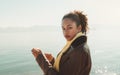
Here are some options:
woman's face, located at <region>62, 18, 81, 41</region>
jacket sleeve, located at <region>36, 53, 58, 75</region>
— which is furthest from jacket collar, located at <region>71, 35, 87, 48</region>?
jacket sleeve, located at <region>36, 53, 58, 75</region>

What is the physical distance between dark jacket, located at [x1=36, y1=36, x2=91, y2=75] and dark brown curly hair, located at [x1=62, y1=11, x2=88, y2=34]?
0.23 meters

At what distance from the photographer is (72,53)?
2688 mm

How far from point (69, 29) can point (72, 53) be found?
322mm

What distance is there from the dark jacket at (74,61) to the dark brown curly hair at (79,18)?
0.23 metres

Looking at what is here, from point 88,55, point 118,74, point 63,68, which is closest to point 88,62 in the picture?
point 88,55

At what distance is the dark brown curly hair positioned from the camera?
9.66 ft

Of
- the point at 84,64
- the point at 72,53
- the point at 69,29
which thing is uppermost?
the point at 69,29

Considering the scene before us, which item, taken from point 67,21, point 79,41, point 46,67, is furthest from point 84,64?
point 67,21

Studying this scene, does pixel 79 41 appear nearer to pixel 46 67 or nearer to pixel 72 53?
pixel 72 53

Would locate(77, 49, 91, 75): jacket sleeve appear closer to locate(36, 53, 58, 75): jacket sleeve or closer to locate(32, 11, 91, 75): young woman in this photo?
locate(32, 11, 91, 75): young woman

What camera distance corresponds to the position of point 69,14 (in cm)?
296

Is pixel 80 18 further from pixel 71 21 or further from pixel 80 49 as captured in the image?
pixel 80 49

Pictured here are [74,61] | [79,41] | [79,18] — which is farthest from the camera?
[79,18]

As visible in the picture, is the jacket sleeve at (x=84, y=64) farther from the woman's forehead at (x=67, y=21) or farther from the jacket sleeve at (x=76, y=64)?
the woman's forehead at (x=67, y=21)
